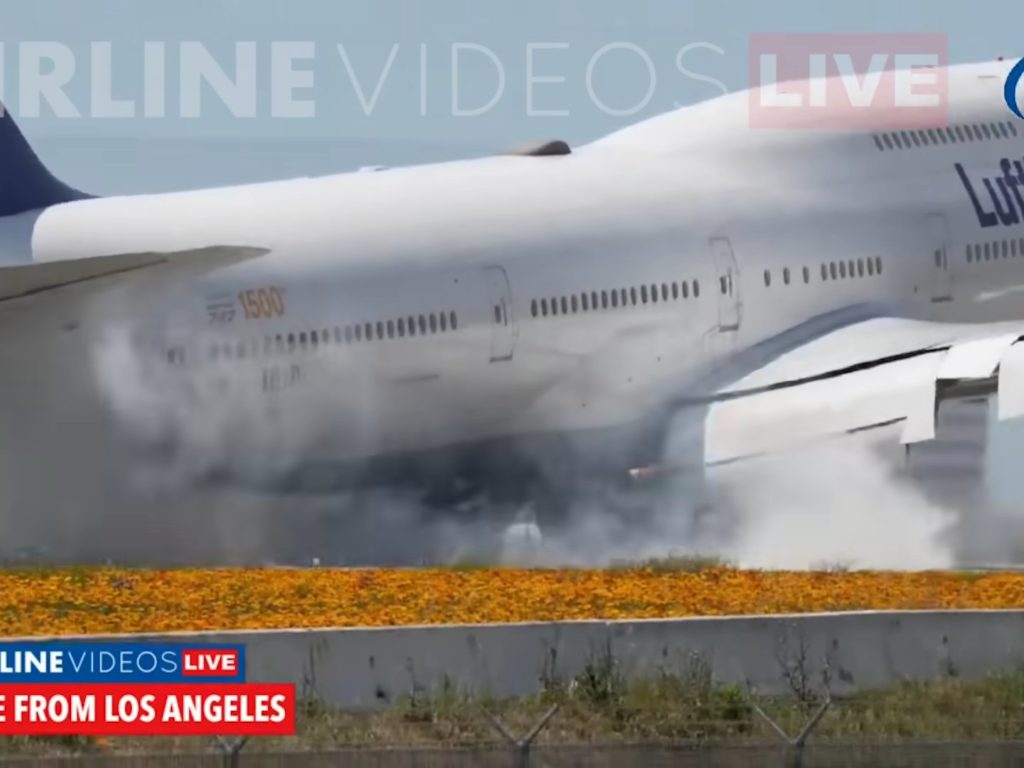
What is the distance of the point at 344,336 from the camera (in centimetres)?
3838

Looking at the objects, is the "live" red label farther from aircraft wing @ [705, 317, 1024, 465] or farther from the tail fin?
aircraft wing @ [705, 317, 1024, 465]

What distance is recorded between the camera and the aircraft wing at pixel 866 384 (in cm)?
4019

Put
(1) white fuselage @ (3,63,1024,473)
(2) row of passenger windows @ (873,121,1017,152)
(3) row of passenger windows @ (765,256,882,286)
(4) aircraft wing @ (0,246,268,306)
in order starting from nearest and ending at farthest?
(4) aircraft wing @ (0,246,268,306)
(1) white fuselage @ (3,63,1024,473)
(3) row of passenger windows @ (765,256,882,286)
(2) row of passenger windows @ (873,121,1017,152)

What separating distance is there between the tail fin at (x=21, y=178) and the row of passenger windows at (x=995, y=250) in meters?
14.1

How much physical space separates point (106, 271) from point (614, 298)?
28.9ft

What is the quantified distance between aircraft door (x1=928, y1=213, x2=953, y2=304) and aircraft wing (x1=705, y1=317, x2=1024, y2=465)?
828 mm

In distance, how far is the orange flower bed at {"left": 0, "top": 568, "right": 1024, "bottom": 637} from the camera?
3122 cm

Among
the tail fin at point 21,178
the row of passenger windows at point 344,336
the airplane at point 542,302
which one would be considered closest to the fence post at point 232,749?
the airplane at point 542,302

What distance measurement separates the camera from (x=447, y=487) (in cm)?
4078

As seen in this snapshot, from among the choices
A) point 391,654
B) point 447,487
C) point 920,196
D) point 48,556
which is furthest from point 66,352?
point 920,196

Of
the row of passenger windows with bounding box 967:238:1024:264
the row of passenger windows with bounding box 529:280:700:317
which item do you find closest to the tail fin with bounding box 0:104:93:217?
the row of passenger windows with bounding box 529:280:700:317

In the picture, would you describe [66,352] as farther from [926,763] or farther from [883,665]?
[926,763]

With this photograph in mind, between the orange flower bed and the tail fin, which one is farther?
the tail fin

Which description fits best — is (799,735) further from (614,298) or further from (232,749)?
(614,298)
